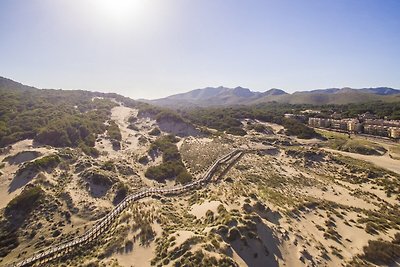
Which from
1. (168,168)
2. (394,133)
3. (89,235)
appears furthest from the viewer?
(394,133)

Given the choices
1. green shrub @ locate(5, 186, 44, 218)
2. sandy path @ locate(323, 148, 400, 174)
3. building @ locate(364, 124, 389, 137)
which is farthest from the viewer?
building @ locate(364, 124, 389, 137)

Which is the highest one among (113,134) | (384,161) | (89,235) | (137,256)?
(113,134)

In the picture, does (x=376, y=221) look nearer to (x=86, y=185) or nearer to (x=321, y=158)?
(x=321, y=158)

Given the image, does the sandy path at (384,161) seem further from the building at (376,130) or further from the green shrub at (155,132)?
the green shrub at (155,132)

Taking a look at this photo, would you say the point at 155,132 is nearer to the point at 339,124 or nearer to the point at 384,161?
the point at 384,161

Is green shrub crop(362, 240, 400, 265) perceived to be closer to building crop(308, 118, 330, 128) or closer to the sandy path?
the sandy path

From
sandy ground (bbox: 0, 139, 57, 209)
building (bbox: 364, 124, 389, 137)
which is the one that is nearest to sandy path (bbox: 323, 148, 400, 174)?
building (bbox: 364, 124, 389, 137)

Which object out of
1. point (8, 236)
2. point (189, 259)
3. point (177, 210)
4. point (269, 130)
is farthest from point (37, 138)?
point (269, 130)

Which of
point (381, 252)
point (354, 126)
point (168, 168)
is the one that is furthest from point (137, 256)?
point (354, 126)
